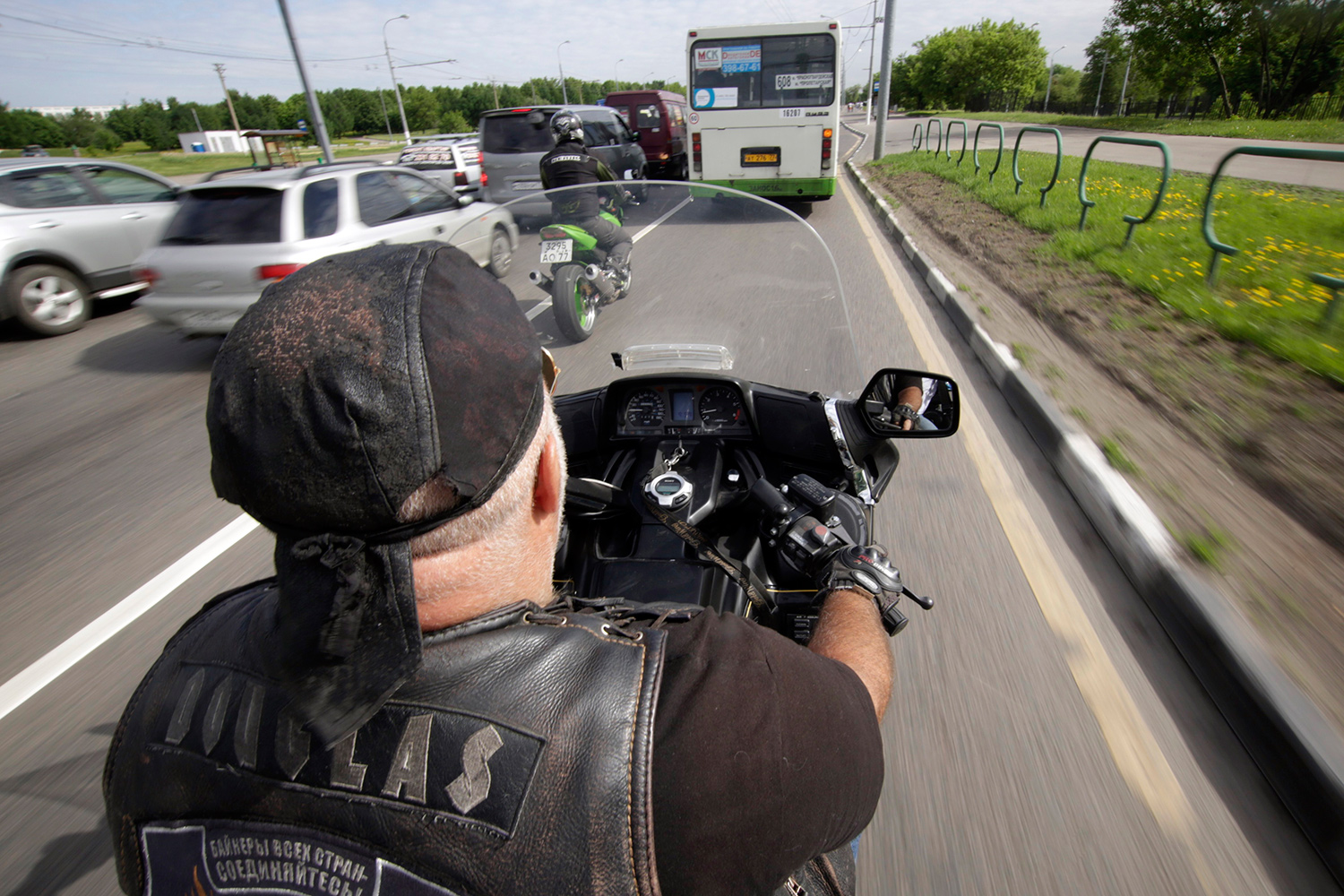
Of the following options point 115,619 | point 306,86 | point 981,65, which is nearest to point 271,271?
point 115,619

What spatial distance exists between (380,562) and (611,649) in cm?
31

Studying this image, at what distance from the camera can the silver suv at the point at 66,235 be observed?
7512 millimetres

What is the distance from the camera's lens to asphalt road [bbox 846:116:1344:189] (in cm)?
652

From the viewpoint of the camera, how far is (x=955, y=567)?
122 inches

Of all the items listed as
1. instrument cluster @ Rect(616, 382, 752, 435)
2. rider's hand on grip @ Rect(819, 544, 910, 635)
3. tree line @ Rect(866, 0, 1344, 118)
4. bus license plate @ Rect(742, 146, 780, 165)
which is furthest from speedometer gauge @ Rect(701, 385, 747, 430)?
tree line @ Rect(866, 0, 1344, 118)

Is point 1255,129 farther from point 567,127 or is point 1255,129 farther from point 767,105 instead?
point 567,127

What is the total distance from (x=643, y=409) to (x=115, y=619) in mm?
2736

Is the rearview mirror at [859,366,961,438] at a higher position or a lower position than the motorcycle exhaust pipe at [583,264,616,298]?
lower

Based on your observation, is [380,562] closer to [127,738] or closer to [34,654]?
[127,738]

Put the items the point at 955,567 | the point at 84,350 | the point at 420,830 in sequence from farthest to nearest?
1. the point at 84,350
2. the point at 955,567
3. the point at 420,830

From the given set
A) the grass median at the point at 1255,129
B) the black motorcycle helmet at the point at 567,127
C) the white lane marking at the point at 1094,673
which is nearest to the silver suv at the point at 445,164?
the black motorcycle helmet at the point at 567,127

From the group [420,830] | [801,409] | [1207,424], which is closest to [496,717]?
[420,830]

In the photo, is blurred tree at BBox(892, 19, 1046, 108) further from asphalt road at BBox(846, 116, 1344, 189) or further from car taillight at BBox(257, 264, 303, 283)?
car taillight at BBox(257, 264, 303, 283)

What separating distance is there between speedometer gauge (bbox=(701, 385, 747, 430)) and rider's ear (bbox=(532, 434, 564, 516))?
1.28m
